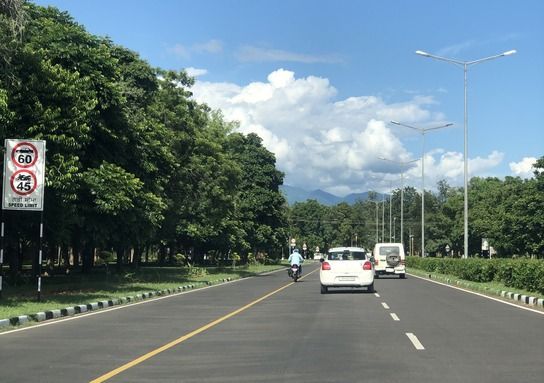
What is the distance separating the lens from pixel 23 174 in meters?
18.2

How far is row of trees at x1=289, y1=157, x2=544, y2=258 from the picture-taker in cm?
6216

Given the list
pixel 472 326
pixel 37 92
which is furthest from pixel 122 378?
pixel 37 92

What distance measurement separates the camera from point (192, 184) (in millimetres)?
41688

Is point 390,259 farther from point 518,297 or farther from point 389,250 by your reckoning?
point 518,297

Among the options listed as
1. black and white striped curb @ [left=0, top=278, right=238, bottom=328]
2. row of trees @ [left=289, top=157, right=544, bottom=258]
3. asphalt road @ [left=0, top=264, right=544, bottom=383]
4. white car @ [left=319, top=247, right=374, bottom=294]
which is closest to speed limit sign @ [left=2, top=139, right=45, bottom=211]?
black and white striped curb @ [left=0, top=278, right=238, bottom=328]

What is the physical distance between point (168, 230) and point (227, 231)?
1493cm

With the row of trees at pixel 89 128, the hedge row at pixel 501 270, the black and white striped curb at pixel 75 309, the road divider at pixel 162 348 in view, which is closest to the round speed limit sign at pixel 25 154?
the row of trees at pixel 89 128

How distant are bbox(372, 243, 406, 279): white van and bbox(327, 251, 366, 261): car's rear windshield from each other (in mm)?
17178

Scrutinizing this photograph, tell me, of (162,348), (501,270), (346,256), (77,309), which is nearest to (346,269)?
(346,256)

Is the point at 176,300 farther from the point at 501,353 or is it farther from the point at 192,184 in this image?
the point at 192,184

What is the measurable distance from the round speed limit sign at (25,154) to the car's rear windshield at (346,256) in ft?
37.8

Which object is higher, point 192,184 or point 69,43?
point 69,43

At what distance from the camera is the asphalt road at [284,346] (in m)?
8.36

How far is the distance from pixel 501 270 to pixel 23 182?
2046 cm
